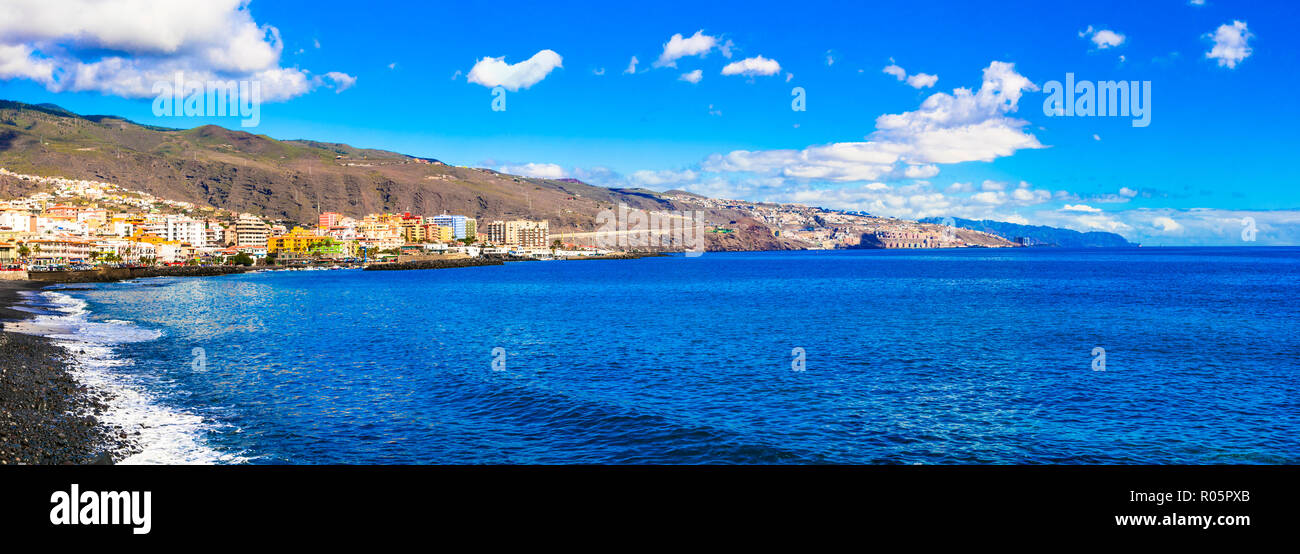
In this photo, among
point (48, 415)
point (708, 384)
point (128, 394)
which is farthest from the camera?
point (708, 384)

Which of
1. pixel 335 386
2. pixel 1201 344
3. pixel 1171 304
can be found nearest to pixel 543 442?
pixel 335 386

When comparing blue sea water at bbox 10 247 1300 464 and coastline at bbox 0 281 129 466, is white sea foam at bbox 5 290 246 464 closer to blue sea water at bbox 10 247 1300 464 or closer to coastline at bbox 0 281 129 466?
blue sea water at bbox 10 247 1300 464

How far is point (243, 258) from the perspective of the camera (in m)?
167

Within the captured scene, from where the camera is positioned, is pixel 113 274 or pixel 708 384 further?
pixel 113 274

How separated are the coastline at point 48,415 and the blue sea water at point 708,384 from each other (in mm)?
1198

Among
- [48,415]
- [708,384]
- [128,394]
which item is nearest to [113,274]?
[128,394]

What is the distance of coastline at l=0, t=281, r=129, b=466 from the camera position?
16109 millimetres

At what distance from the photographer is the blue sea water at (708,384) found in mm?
18828

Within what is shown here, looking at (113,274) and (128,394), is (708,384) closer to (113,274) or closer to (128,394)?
(128,394)

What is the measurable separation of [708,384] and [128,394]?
64.0ft

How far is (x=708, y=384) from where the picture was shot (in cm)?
2780

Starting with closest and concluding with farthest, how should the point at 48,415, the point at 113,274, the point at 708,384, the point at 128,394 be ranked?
1. the point at 48,415
2. the point at 128,394
3. the point at 708,384
4. the point at 113,274
